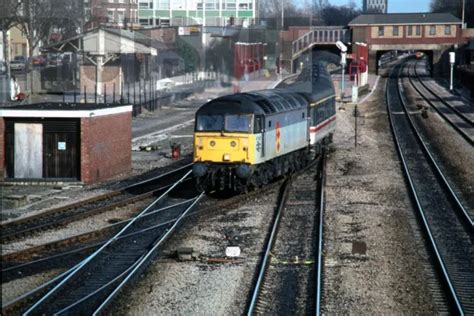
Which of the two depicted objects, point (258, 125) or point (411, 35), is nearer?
point (258, 125)

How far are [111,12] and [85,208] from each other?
4280cm

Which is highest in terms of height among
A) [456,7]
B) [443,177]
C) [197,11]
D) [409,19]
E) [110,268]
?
[456,7]

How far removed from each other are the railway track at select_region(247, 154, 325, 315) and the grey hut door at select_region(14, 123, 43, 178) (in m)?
6.95

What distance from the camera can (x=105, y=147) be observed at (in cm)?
2175

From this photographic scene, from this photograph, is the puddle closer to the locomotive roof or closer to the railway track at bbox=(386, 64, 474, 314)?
the railway track at bbox=(386, 64, 474, 314)

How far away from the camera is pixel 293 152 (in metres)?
21.6

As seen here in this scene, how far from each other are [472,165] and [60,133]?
1301 centimetres

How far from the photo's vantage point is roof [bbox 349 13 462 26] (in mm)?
84812

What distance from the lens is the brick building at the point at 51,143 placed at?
20609mm

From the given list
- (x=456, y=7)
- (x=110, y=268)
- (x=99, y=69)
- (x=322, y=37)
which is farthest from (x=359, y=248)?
(x=456, y=7)

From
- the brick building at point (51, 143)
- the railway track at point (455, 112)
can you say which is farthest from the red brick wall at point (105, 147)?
the railway track at point (455, 112)

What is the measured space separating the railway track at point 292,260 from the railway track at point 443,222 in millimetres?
2023

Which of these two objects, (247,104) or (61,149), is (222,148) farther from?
(61,149)

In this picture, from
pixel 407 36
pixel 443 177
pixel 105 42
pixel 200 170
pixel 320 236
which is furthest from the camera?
pixel 407 36
